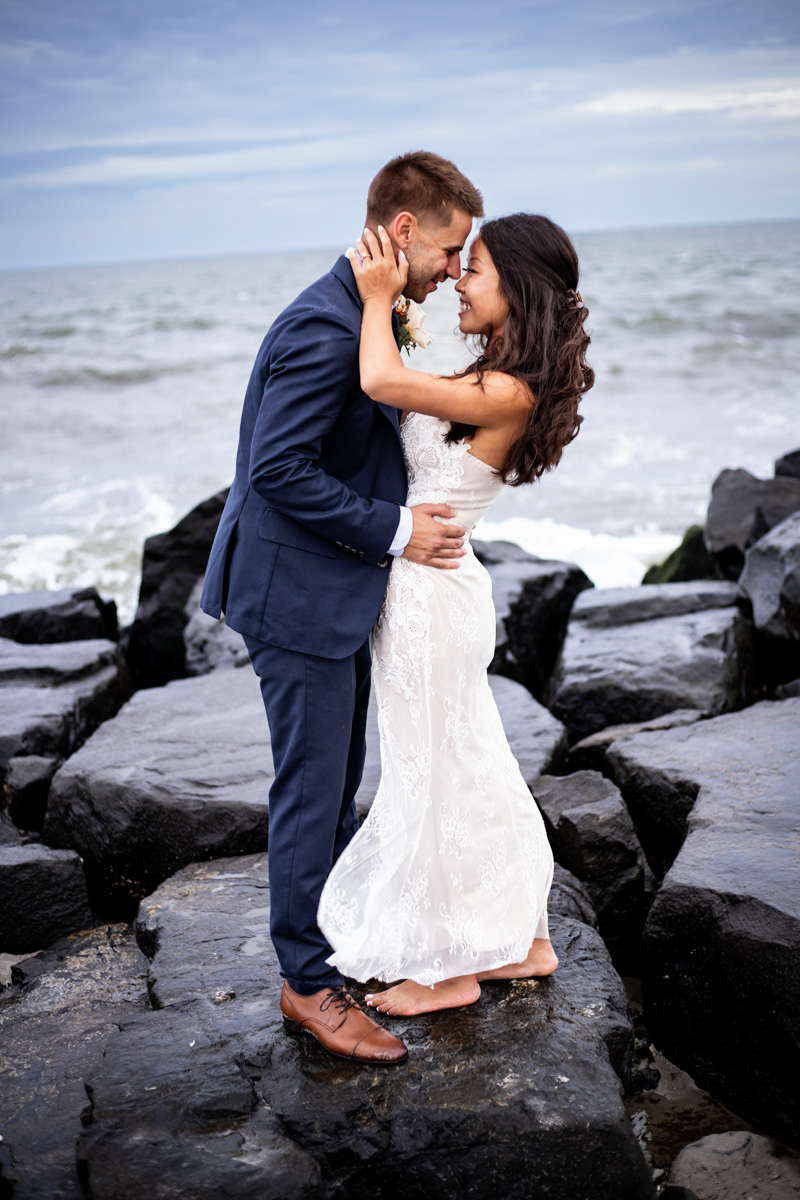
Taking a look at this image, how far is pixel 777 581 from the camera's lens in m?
5.86

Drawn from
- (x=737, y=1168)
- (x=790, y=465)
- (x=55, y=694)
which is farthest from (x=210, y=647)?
(x=790, y=465)

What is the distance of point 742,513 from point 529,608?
2.20 metres

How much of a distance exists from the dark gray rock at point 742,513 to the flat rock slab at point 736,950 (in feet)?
12.5

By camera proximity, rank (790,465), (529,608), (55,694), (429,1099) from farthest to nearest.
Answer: (790,465) → (529,608) → (55,694) → (429,1099)

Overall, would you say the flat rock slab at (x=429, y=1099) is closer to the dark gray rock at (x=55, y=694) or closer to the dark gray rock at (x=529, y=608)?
the dark gray rock at (x=55, y=694)

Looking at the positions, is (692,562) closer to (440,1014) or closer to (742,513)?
(742,513)

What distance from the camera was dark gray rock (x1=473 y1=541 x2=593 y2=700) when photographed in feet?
19.5

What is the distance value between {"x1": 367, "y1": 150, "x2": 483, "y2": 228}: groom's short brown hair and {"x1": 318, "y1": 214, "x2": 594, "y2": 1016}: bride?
0.40 ft

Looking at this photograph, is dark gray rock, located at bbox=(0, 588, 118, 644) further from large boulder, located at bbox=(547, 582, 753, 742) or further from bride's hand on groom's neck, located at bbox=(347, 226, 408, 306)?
bride's hand on groom's neck, located at bbox=(347, 226, 408, 306)

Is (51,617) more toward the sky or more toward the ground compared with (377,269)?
more toward the ground

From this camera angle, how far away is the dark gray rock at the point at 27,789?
4.38 m

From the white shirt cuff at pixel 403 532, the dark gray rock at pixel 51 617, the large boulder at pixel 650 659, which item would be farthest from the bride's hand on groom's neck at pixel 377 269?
the dark gray rock at pixel 51 617

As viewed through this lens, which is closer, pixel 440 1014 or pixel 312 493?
pixel 312 493

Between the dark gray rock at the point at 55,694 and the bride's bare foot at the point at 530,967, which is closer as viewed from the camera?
the bride's bare foot at the point at 530,967
